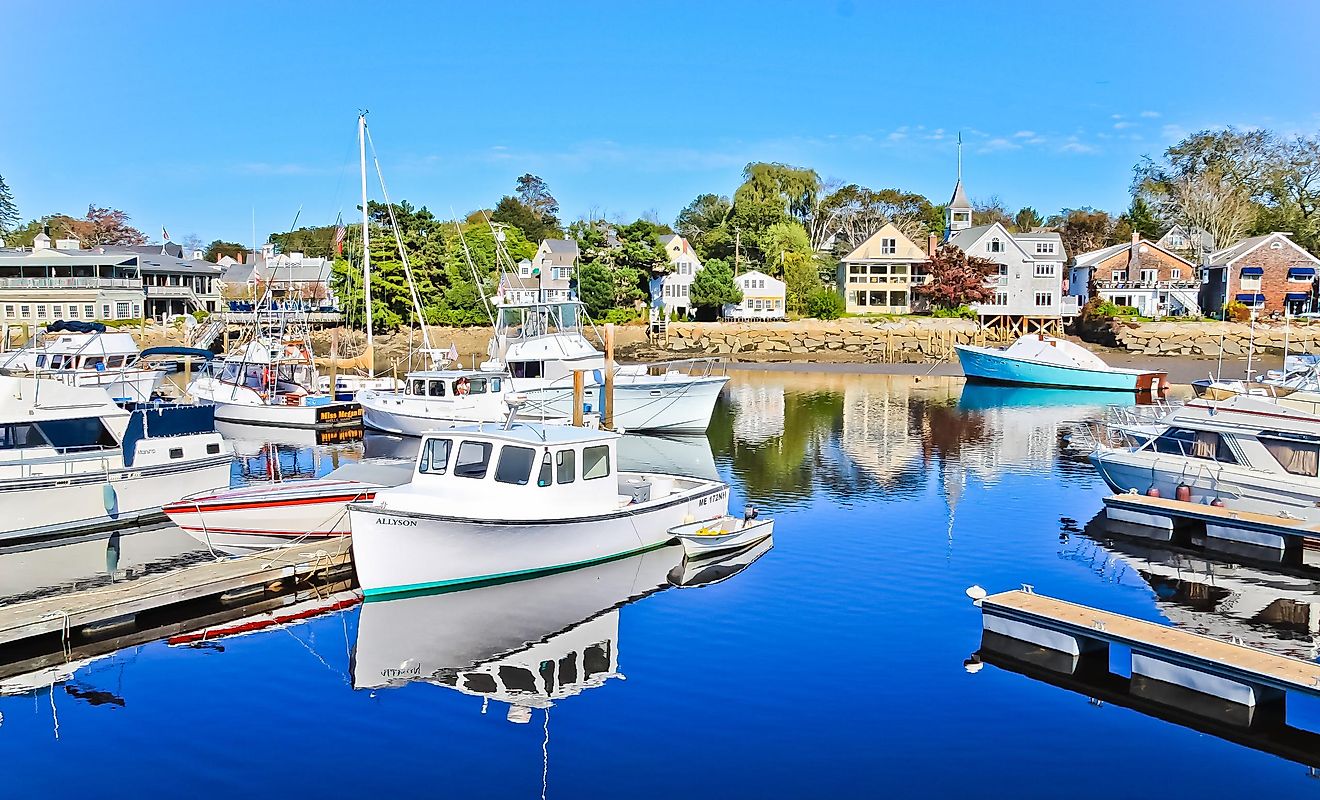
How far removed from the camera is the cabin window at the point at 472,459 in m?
19.4

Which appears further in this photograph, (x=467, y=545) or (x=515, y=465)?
(x=515, y=465)

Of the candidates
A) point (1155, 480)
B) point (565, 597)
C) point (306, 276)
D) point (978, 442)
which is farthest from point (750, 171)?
point (565, 597)

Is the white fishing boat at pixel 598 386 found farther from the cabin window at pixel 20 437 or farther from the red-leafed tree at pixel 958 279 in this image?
the red-leafed tree at pixel 958 279

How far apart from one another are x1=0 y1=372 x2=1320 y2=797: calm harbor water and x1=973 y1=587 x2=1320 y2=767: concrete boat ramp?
0.32 meters

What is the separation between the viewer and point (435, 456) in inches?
773

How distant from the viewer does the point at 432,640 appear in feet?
55.4

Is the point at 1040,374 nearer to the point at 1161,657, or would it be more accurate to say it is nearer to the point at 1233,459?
the point at 1233,459

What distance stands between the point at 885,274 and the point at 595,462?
74852 millimetres

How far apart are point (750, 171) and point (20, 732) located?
330ft

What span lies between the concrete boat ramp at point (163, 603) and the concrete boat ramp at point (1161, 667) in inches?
458

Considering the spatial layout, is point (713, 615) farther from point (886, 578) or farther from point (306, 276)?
point (306, 276)

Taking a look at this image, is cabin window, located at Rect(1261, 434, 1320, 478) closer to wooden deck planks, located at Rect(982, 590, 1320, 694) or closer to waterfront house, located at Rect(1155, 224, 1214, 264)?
wooden deck planks, located at Rect(982, 590, 1320, 694)

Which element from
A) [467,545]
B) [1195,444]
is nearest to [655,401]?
[1195,444]

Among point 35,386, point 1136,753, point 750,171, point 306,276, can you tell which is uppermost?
point 750,171
